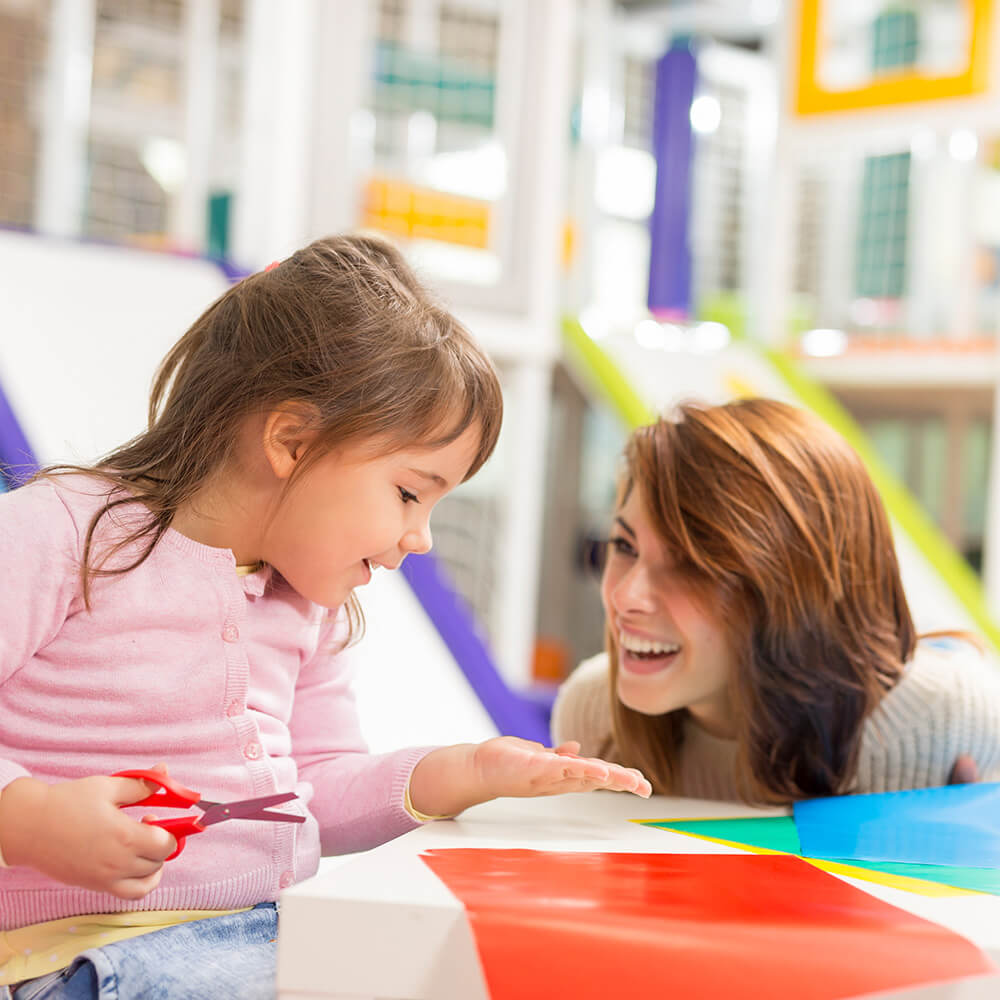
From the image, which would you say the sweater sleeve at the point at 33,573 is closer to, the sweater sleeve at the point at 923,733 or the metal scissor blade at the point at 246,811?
the metal scissor blade at the point at 246,811

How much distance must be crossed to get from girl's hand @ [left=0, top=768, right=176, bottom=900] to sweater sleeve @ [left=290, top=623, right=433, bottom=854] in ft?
0.73

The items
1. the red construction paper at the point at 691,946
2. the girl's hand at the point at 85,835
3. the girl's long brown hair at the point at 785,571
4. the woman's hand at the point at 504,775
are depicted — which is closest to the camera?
the red construction paper at the point at 691,946

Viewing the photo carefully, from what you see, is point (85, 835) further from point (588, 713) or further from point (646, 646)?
point (588, 713)

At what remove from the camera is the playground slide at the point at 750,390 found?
2.53 meters

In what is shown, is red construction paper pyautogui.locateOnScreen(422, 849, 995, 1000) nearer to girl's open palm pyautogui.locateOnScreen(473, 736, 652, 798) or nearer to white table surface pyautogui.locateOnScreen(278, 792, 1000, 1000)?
white table surface pyautogui.locateOnScreen(278, 792, 1000, 1000)

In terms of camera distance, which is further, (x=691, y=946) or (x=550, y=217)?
(x=550, y=217)

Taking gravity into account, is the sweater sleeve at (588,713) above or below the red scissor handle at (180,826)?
below

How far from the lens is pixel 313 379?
0.78m

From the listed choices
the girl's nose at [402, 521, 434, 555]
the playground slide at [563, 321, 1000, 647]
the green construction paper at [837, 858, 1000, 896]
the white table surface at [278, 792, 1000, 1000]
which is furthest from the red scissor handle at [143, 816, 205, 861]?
the playground slide at [563, 321, 1000, 647]

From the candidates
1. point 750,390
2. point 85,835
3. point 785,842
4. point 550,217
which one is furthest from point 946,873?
point 750,390

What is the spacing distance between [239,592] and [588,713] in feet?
1.52

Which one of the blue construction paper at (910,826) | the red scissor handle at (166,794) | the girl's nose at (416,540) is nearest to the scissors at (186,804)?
the red scissor handle at (166,794)

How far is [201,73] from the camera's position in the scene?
2523mm

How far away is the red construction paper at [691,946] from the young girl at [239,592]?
6.9 inches
